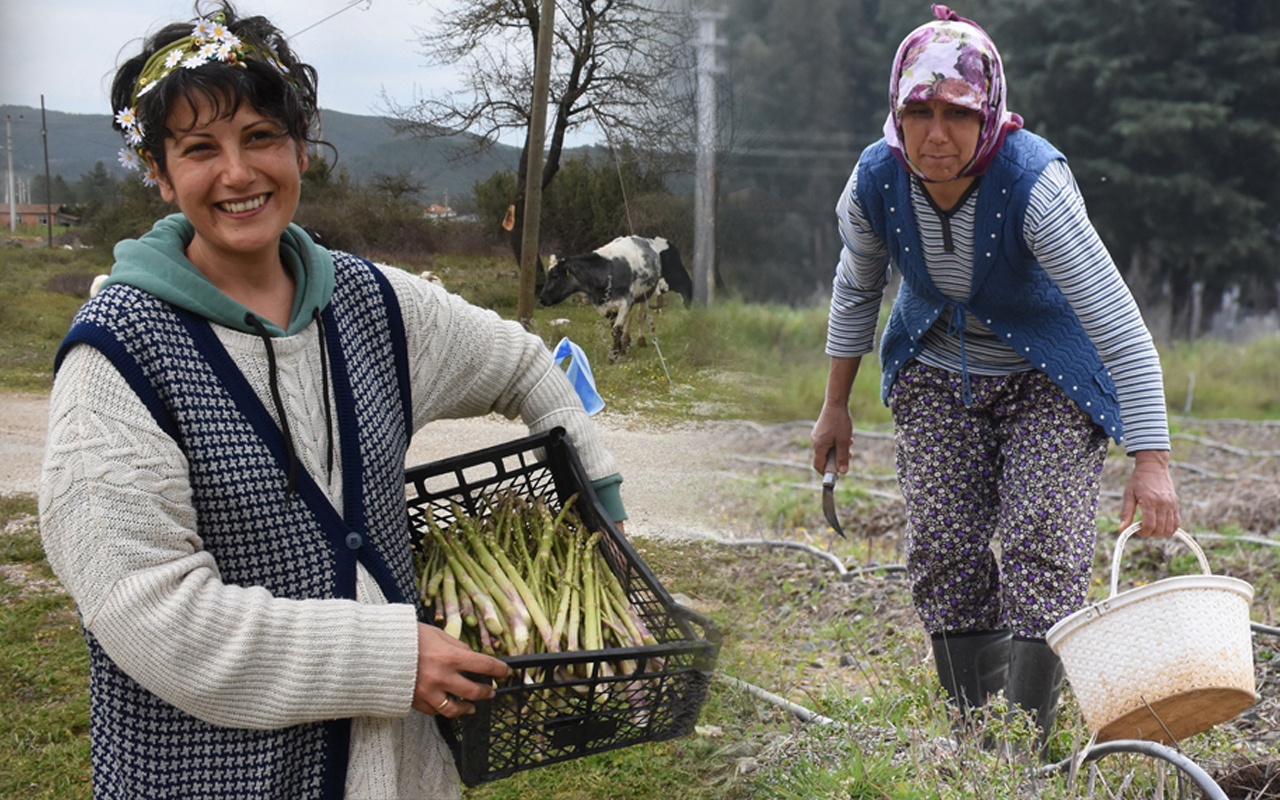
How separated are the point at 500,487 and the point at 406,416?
39 cm

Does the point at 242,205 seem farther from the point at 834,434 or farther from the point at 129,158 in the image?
the point at 834,434

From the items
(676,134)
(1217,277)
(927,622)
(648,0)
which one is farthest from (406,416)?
(1217,277)

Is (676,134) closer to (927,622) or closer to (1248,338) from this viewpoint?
(927,622)

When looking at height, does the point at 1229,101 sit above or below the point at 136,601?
above

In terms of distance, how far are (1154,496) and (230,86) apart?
5.59 ft

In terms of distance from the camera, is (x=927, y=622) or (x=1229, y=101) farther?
(x=1229, y=101)

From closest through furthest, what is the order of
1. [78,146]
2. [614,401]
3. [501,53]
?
[614,401]
[501,53]
[78,146]

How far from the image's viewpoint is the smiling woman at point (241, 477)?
4.20 ft

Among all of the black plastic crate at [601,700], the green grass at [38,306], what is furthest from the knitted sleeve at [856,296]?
the green grass at [38,306]

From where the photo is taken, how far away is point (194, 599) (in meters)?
1.28

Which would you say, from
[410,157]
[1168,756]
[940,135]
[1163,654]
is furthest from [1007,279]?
[410,157]

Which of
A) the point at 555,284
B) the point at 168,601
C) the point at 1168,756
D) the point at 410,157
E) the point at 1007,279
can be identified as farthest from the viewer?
the point at 410,157

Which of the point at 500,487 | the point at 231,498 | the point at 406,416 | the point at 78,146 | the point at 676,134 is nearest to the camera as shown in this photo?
the point at 231,498

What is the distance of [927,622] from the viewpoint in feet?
8.01
